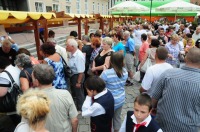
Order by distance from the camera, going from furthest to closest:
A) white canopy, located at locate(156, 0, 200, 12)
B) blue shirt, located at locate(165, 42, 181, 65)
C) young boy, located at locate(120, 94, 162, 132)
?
white canopy, located at locate(156, 0, 200, 12), blue shirt, located at locate(165, 42, 181, 65), young boy, located at locate(120, 94, 162, 132)

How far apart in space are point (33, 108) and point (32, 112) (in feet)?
0.11

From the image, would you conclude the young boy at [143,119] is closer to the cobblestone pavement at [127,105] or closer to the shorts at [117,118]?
the shorts at [117,118]

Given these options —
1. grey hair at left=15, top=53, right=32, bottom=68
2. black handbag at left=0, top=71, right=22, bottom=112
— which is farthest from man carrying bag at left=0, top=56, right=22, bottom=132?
grey hair at left=15, top=53, right=32, bottom=68

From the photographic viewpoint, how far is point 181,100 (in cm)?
198

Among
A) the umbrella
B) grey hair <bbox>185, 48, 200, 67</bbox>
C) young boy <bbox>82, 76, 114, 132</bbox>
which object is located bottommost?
young boy <bbox>82, 76, 114, 132</bbox>

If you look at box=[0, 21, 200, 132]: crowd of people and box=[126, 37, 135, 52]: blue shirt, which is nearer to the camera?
box=[0, 21, 200, 132]: crowd of people

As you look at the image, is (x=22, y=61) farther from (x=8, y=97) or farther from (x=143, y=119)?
(x=143, y=119)

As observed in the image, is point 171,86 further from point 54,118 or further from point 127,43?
point 127,43

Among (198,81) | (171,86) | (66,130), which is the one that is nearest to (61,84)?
(66,130)

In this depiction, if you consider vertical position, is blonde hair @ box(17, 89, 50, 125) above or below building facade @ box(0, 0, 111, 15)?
below

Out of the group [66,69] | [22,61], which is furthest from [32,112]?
[66,69]

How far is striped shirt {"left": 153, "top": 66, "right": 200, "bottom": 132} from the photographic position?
1.93 m

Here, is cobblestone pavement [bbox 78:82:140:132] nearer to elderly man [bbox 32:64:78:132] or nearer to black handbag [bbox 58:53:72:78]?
black handbag [bbox 58:53:72:78]

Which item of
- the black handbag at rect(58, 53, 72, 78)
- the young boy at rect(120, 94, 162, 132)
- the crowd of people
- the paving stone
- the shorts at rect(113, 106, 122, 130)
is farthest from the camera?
the paving stone
